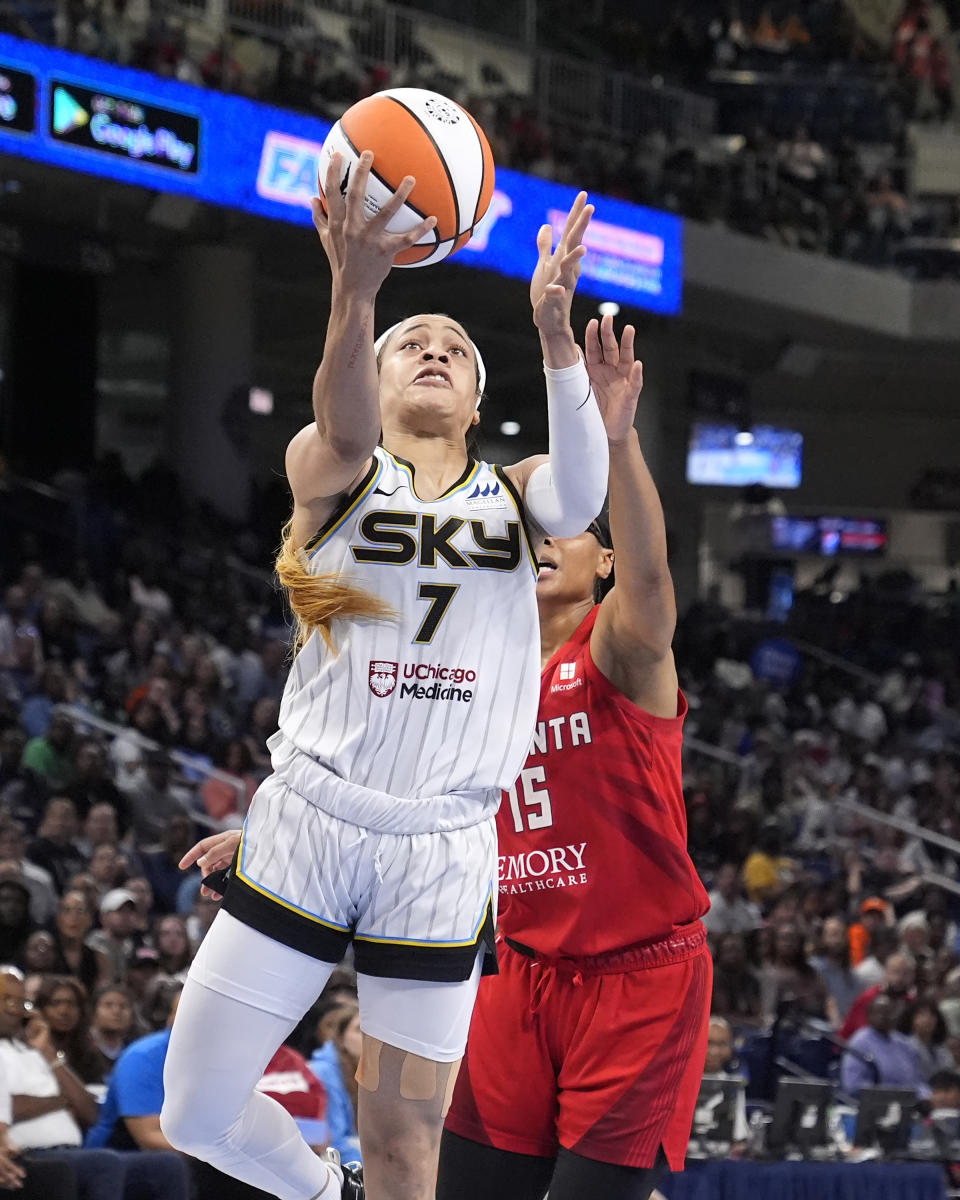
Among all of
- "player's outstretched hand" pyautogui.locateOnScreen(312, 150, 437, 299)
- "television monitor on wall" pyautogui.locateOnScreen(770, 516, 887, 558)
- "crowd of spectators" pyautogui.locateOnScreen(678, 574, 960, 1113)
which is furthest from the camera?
"television monitor on wall" pyautogui.locateOnScreen(770, 516, 887, 558)

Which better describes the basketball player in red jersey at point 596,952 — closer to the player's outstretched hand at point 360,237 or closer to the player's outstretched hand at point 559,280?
the player's outstretched hand at point 559,280

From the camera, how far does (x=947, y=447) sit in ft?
99.1

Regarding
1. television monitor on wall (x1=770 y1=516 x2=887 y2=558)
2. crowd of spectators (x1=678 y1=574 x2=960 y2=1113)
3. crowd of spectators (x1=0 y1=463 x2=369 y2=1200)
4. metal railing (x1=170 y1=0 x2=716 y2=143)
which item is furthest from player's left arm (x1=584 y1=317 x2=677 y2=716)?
television monitor on wall (x1=770 y1=516 x2=887 y2=558)

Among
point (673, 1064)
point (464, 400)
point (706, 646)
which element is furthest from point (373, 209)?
point (706, 646)

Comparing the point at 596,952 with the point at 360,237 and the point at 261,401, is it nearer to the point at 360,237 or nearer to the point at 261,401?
the point at 360,237

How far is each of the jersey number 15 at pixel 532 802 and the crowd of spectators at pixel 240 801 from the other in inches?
116

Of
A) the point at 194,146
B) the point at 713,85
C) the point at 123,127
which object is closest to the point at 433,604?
the point at 123,127

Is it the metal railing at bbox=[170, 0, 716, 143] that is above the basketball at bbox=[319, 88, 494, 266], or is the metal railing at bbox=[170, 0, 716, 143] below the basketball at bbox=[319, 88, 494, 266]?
above

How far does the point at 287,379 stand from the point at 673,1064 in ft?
77.6

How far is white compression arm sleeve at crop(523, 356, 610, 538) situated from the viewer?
3.41 metres

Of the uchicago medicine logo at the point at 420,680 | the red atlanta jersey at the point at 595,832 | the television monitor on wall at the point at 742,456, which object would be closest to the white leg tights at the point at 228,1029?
the uchicago medicine logo at the point at 420,680

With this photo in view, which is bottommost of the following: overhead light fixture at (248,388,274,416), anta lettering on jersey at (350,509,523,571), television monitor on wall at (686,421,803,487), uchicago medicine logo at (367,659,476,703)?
uchicago medicine logo at (367,659,476,703)

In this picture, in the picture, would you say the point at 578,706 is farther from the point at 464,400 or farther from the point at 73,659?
the point at 73,659

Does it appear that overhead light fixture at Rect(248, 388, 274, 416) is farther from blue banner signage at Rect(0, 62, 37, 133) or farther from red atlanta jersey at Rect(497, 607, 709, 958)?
red atlanta jersey at Rect(497, 607, 709, 958)
